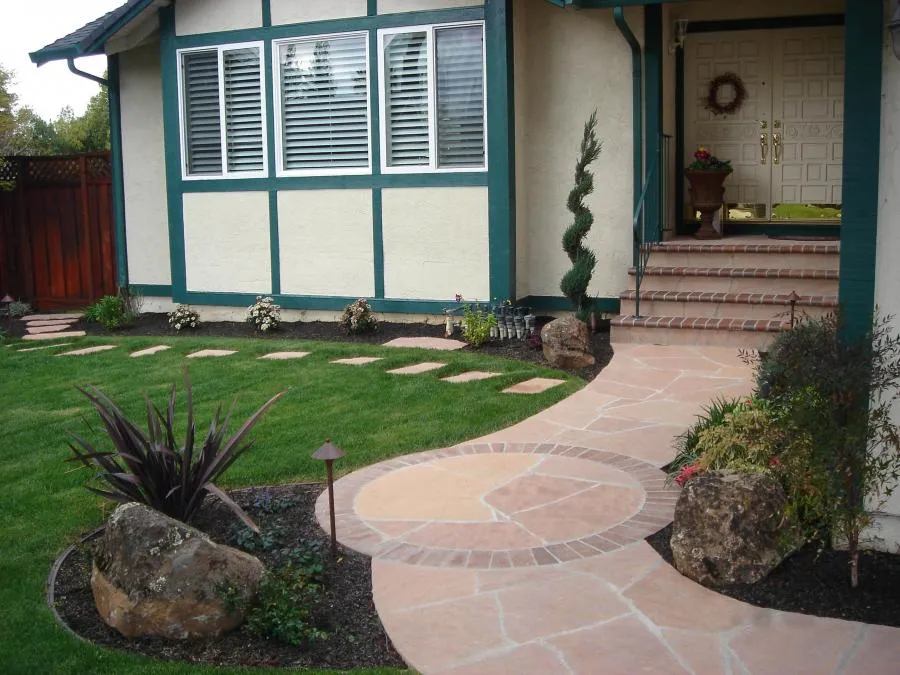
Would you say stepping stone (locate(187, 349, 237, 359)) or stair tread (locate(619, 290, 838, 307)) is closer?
stair tread (locate(619, 290, 838, 307))

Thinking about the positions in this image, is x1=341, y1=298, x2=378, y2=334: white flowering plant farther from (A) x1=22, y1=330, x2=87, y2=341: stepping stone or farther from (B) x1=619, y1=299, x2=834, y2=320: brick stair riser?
(A) x1=22, y1=330, x2=87, y2=341: stepping stone

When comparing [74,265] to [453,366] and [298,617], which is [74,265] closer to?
[453,366]

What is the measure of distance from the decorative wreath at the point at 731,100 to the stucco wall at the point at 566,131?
56.8 inches

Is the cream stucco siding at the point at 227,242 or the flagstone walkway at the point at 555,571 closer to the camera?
the flagstone walkway at the point at 555,571

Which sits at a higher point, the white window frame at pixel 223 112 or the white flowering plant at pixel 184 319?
the white window frame at pixel 223 112

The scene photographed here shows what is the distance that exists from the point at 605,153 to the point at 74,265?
7.79 meters

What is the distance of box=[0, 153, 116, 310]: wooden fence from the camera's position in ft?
44.2

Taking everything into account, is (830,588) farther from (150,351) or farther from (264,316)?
(264,316)

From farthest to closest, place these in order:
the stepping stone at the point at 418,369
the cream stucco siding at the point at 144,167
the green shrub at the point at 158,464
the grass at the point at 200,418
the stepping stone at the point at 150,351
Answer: the cream stucco siding at the point at 144,167
the stepping stone at the point at 150,351
the stepping stone at the point at 418,369
the green shrub at the point at 158,464
the grass at the point at 200,418

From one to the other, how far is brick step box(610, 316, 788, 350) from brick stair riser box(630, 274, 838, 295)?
53 cm

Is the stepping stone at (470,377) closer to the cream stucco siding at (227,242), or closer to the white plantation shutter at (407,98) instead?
the white plantation shutter at (407,98)

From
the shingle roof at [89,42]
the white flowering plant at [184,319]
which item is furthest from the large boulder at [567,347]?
the shingle roof at [89,42]

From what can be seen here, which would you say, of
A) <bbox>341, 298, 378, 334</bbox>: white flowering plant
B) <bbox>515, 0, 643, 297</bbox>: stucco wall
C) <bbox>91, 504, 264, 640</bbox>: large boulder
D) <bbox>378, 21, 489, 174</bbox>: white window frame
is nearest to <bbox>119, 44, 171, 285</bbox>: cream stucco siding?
<bbox>341, 298, 378, 334</bbox>: white flowering plant

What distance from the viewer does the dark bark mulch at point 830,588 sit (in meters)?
3.89
